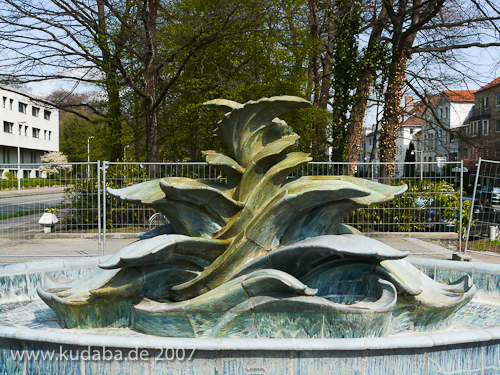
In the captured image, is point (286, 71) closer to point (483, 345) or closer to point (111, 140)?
point (111, 140)

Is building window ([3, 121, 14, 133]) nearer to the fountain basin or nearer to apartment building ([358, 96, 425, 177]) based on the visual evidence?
apartment building ([358, 96, 425, 177])

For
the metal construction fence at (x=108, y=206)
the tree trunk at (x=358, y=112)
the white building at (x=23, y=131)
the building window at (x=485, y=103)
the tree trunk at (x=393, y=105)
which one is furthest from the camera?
the building window at (x=485, y=103)

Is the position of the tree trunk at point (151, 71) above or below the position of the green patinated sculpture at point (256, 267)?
above

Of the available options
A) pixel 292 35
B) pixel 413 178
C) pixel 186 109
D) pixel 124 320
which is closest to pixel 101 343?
pixel 124 320

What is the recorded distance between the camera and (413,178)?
1142 centimetres

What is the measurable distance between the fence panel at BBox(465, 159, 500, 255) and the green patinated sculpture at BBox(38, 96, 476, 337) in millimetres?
6738

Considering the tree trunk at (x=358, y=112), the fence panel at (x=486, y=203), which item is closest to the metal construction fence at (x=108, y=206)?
the fence panel at (x=486, y=203)

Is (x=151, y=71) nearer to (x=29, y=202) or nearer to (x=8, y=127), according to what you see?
(x=29, y=202)

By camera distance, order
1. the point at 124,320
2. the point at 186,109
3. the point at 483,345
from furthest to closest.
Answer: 1. the point at 186,109
2. the point at 124,320
3. the point at 483,345

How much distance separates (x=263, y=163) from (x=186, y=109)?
46.9 ft

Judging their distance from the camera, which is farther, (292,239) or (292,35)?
(292,35)

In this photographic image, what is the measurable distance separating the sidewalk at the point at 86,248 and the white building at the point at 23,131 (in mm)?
36781

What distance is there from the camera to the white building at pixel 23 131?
50372 millimetres

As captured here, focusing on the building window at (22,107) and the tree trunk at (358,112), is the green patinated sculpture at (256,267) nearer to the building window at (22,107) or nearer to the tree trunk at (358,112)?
the tree trunk at (358,112)
